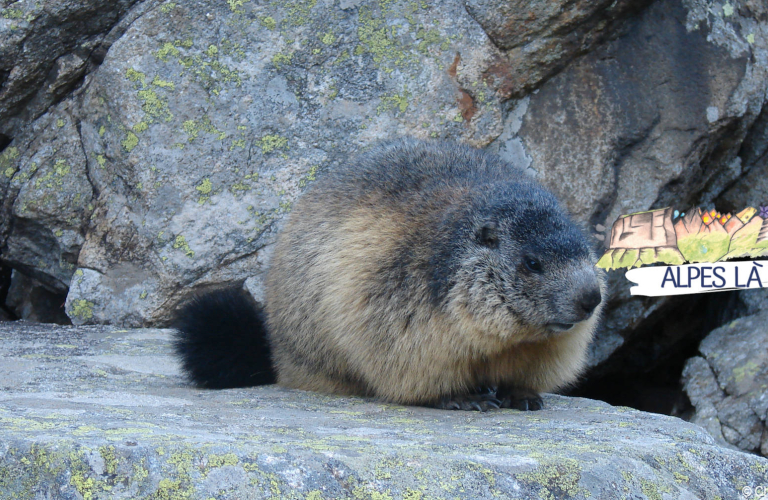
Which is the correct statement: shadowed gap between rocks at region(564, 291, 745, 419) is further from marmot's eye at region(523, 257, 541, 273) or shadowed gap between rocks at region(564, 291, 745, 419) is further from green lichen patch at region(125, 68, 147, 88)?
green lichen patch at region(125, 68, 147, 88)

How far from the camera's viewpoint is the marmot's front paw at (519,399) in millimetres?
4691

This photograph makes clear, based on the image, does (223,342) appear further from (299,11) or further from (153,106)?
(299,11)

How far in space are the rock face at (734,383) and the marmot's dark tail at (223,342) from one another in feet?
11.7

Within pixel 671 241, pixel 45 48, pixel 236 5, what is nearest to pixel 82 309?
pixel 45 48

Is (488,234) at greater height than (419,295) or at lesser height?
greater

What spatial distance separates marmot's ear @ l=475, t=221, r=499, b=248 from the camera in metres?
4.35

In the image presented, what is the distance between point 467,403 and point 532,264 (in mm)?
961

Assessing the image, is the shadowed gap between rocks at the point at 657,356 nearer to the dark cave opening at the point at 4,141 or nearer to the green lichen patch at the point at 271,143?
the green lichen patch at the point at 271,143

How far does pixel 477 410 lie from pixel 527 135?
3080mm

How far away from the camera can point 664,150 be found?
22.2 ft

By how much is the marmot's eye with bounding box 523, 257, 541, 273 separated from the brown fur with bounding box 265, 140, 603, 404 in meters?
0.05

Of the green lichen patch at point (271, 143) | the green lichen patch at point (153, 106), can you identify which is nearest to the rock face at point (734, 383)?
the green lichen patch at point (271, 143)

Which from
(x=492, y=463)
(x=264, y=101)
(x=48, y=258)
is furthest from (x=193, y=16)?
(x=492, y=463)

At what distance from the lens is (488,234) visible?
437cm
